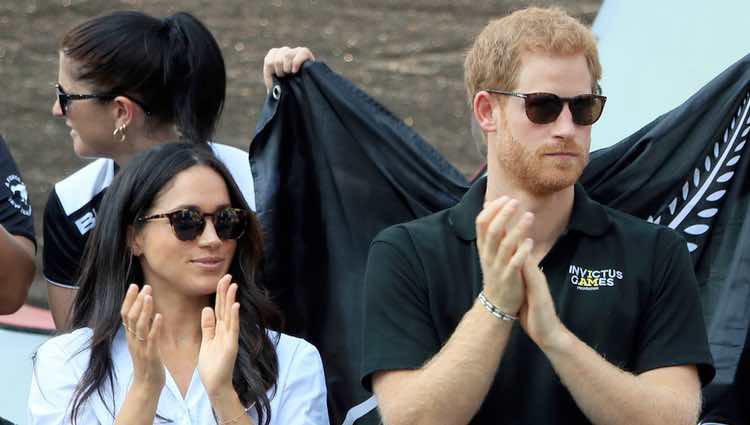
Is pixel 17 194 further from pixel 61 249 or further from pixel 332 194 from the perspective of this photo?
pixel 332 194

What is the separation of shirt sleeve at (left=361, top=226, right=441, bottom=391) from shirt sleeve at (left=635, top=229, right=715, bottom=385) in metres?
0.52

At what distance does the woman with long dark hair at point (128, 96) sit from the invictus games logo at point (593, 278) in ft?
4.45

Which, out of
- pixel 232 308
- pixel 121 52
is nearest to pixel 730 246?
pixel 232 308

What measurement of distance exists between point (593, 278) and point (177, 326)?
1.20 m

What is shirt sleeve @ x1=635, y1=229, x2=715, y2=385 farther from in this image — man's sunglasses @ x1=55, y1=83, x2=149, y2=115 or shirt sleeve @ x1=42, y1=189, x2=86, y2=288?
shirt sleeve @ x1=42, y1=189, x2=86, y2=288

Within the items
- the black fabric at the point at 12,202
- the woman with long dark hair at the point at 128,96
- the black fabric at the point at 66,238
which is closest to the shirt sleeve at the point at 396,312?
the woman with long dark hair at the point at 128,96

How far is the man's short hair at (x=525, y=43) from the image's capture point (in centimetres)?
333

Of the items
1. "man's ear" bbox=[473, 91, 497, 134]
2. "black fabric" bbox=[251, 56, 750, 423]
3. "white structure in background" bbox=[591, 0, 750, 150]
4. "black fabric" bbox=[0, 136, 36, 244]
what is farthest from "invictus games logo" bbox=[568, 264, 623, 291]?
"black fabric" bbox=[0, 136, 36, 244]

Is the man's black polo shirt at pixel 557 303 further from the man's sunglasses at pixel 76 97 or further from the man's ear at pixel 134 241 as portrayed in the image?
the man's sunglasses at pixel 76 97

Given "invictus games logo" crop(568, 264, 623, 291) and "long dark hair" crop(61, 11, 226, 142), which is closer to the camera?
"invictus games logo" crop(568, 264, 623, 291)

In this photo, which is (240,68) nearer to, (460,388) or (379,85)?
(379,85)

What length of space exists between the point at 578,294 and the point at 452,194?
31.5 inches

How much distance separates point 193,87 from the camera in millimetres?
4402

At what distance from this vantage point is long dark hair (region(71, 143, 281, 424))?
371 cm
